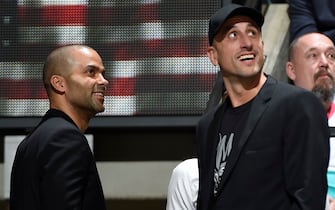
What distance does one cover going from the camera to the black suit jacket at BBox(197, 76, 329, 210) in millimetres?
3572

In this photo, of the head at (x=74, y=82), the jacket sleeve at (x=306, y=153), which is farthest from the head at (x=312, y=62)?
the jacket sleeve at (x=306, y=153)

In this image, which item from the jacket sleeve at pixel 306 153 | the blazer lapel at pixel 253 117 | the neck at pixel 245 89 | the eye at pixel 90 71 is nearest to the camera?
the jacket sleeve at pixel 306 153

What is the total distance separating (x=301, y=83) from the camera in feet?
18.5

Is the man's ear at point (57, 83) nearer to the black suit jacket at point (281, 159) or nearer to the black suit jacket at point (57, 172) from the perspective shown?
the black suit jacket at point (57, 172)

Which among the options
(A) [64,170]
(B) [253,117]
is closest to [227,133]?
(B) [253,117]

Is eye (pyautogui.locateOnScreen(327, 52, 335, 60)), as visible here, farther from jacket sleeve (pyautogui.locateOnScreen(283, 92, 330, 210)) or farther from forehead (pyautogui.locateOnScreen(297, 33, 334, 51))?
jacket sleeve (pyautogui.locateOnScreen(283, 92, 330, 210))

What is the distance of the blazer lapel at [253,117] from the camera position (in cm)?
366

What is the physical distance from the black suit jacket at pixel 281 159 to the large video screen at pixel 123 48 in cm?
201

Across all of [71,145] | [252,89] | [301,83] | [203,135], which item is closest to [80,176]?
[71,145]

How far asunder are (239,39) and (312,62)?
72.4 inches

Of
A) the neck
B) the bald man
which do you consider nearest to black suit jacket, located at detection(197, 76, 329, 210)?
the neck

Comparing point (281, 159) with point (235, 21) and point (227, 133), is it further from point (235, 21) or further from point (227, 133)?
point (235, 21)

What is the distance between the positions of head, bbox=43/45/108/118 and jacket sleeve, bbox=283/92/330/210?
1.26 meters

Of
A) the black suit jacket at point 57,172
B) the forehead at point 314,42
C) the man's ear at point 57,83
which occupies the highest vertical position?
the man's ear at point 57,83
